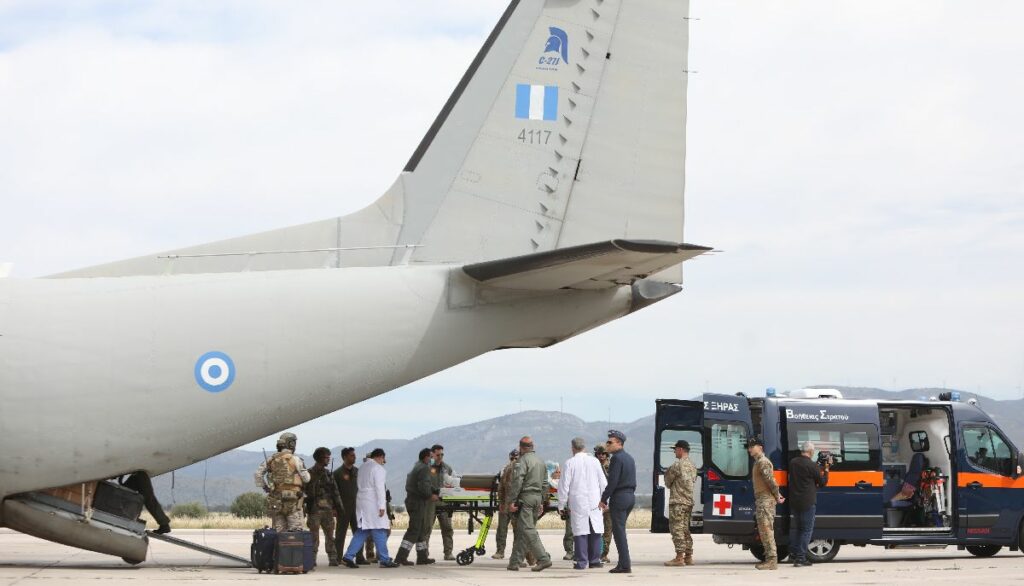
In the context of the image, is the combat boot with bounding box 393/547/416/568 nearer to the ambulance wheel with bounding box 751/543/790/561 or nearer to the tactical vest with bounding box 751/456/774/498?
the tactical vest with bounding box 751/456/774/498

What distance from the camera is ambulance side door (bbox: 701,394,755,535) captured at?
55.7ft

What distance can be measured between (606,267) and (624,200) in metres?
2.36

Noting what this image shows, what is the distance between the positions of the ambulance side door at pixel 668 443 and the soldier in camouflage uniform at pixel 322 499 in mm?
4505

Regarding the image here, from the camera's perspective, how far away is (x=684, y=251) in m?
12.5

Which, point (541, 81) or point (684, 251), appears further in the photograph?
point (541, 81)

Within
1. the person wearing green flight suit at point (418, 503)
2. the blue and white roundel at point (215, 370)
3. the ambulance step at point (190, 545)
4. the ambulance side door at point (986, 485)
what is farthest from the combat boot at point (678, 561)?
the blue and white roundel at point (215, 370)

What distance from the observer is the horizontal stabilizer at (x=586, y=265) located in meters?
12.5

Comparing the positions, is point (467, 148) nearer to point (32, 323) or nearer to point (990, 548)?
point (32, 323)

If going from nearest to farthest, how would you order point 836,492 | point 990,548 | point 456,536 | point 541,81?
point 541,81 < point 836,492 < point 990,548 < point 456,536

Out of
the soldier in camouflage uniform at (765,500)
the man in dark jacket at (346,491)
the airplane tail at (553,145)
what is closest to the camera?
the airplane tail at (553,145)

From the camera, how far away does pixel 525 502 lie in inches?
613

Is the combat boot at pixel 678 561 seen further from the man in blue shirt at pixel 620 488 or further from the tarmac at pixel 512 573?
the man in blue shirt at pixel 620 488

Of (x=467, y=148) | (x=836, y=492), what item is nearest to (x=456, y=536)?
(x=836, y=492)

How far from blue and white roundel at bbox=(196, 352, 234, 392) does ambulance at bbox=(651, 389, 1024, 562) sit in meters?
6.39
